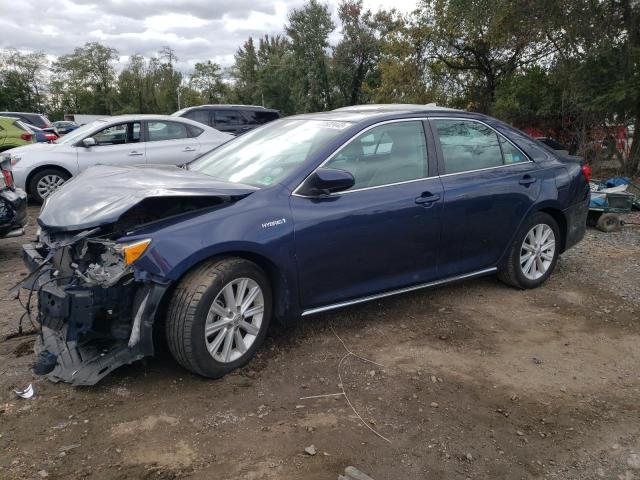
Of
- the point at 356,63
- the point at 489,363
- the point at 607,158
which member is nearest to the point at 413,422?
the point at 489,363

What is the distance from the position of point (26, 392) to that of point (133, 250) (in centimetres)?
112

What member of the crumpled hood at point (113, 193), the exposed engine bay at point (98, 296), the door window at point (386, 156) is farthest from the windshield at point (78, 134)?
the door window at point (386, 156)

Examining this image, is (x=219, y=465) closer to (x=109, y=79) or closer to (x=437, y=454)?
(x=437, y=454)

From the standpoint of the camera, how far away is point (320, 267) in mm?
3617

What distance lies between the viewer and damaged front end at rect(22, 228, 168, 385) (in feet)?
9.78

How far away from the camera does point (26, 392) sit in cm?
318

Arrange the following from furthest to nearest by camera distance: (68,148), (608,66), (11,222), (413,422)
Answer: (608,66)
(68,148)
(11,222)
(413,422)

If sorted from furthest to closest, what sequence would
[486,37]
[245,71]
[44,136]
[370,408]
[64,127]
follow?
[245,71] < [64,127] < [486,37] < [44,136] < [370,408]

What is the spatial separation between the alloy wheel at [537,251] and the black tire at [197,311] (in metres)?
2.88

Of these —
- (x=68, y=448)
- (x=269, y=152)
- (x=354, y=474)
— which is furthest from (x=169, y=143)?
(x=354, y=474)

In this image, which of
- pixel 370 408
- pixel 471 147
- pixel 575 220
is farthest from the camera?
pixel 575 220

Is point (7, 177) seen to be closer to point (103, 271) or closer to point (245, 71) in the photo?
point (103, 271)

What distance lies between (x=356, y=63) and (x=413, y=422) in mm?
31405

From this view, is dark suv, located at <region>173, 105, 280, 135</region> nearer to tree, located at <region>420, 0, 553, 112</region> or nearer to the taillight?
tree, located at <region>420, 0, 553, 112</region>
